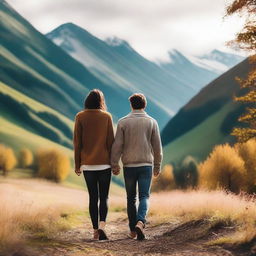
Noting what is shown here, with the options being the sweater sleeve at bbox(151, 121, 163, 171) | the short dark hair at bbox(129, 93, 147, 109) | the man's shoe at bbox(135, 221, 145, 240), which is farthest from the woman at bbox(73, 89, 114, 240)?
the sweater sleeve at bbox(151, 121, 163, 171)

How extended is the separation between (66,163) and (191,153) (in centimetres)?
4341

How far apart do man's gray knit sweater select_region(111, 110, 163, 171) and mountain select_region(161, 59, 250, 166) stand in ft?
427

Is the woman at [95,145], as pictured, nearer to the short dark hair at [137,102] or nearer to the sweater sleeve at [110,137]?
the sweater sleeve at [110,137]

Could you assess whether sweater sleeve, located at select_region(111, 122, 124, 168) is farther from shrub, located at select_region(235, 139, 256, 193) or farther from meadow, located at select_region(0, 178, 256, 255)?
shrub, located at select_region(235, 139, 256, 193)

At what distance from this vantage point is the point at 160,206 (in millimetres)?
15570

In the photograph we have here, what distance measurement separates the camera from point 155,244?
30.4 ft

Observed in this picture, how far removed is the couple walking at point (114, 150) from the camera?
32.8 ft

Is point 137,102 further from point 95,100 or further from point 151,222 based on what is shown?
point 151,222

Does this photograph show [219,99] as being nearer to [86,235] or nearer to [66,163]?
[66,163]

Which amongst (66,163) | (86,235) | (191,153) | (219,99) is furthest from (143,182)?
(219,99)

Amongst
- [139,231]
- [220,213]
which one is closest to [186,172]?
[220,213]

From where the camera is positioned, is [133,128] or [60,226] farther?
[60,226]

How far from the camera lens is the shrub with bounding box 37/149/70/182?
127 meters

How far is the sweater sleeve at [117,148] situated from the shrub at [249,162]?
42.6 meters
